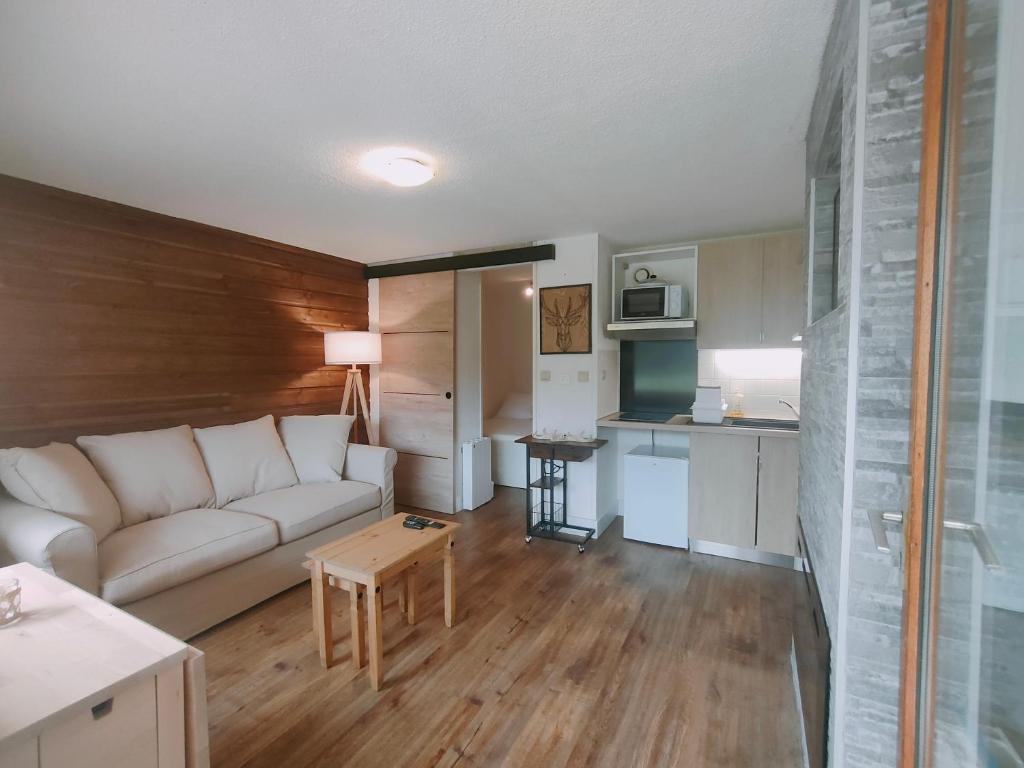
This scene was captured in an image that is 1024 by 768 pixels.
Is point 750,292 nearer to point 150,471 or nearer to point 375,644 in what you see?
point 375,644

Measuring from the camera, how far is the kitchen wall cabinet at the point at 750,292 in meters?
3.09

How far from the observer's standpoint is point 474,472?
4.12 metres

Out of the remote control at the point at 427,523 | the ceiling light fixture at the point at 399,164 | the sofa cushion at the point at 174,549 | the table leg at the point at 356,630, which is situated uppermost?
the ceiling light fixture at the point at 399,164

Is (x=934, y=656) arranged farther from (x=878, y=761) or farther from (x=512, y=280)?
(x=512, y=280)

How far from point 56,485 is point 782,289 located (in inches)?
167

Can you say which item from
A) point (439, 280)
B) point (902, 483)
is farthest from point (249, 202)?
point (902, 483)

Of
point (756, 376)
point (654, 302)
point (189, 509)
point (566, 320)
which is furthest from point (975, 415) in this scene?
point (189, 509)

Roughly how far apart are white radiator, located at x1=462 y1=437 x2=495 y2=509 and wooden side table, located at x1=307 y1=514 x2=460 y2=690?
1.71m

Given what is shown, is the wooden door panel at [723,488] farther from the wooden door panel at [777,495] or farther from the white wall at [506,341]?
the white wall at [506,341]

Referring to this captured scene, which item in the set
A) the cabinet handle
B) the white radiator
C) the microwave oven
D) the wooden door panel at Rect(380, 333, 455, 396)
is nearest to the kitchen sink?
the microwave oven

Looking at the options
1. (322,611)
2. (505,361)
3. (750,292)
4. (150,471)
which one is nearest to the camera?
(322,611)

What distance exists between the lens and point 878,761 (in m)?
0.99

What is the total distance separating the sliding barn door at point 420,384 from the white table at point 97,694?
2.87 meters

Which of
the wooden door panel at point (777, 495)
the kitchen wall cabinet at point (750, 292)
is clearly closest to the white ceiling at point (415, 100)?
the kitchen wall cabinet at point (750, 292)
